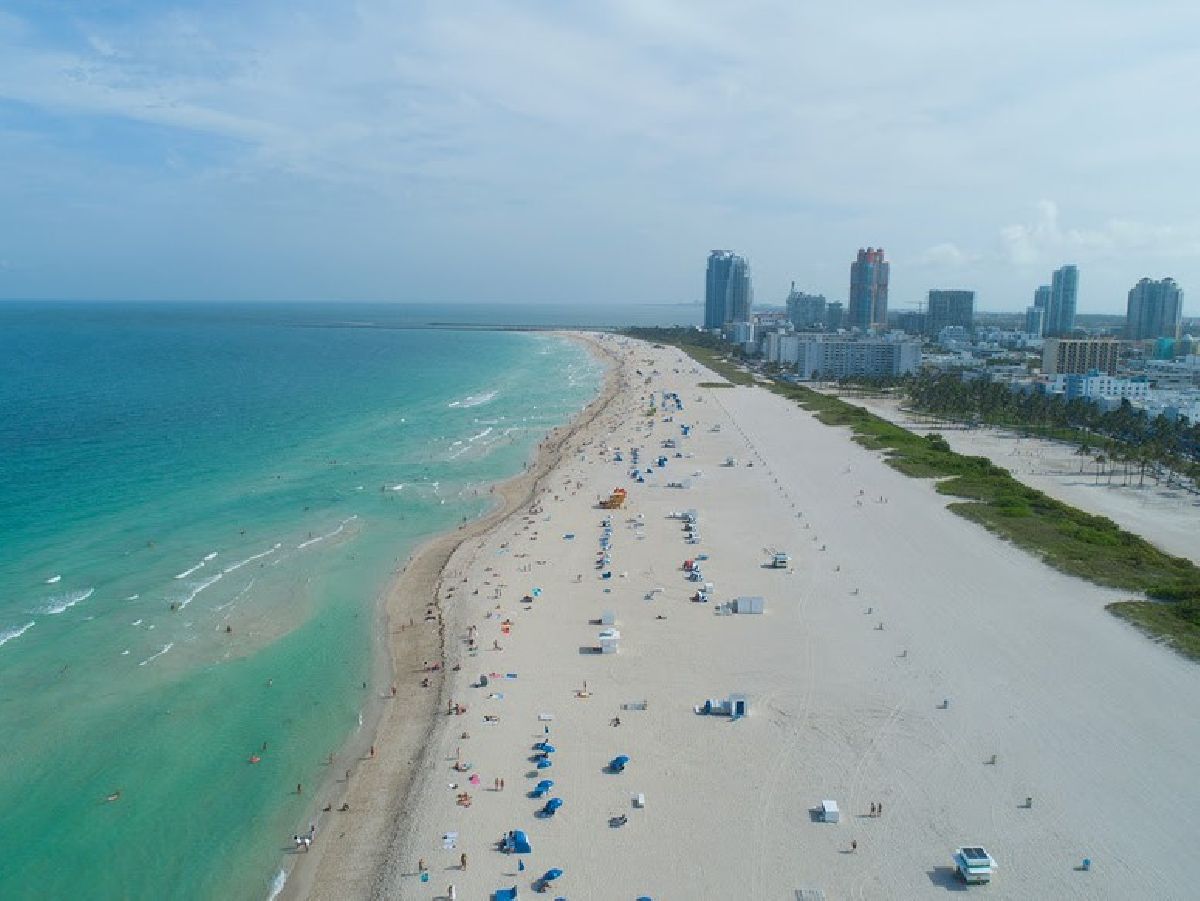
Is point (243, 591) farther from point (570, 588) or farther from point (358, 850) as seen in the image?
point (358, 850)

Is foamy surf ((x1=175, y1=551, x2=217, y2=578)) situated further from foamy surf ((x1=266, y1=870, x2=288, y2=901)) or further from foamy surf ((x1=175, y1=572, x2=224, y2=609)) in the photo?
foamy surf ((x1=266, y1=870, x2=288, y2=901))

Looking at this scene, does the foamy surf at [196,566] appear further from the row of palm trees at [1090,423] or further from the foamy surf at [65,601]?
the row of palm trees at [1090,423]

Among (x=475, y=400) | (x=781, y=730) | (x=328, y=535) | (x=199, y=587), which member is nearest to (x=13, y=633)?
(x=199, y=587)

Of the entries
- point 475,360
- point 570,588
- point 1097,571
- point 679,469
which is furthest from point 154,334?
point 1097,571

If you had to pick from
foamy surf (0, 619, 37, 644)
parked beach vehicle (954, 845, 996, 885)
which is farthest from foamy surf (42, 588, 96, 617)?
parked beach vehicle (954, 845, 996, 885)

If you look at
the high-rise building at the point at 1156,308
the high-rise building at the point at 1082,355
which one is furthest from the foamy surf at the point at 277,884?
the high-rise building at the point at 1156,308

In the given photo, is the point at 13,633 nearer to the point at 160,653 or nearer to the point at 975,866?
the point at 160,653
